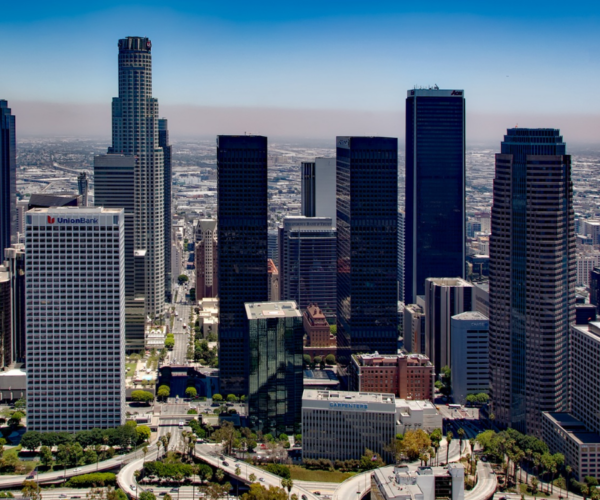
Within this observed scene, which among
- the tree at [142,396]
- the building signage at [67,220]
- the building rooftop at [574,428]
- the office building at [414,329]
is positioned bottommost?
the tree at [142,396]

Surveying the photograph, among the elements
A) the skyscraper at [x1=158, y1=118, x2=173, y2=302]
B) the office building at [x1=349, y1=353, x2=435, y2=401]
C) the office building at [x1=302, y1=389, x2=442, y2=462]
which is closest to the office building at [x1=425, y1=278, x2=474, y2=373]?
the office building at [x1=349, y1=353, x2=435, y2=401]

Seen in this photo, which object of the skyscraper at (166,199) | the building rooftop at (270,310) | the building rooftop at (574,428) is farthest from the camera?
the skyscraper at (166,199)

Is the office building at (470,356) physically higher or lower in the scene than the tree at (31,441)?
higher

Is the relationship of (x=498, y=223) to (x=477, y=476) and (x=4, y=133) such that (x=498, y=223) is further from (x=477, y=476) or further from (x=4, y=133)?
(x=4, y=133)

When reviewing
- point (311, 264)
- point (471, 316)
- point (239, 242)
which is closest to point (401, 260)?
point (311, 264)

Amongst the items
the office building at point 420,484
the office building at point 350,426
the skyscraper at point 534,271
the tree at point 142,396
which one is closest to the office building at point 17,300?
the tree at point 142,396

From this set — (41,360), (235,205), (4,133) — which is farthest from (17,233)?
(41,360)

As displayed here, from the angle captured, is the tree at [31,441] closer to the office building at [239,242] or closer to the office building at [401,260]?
the office building at [239,242]
